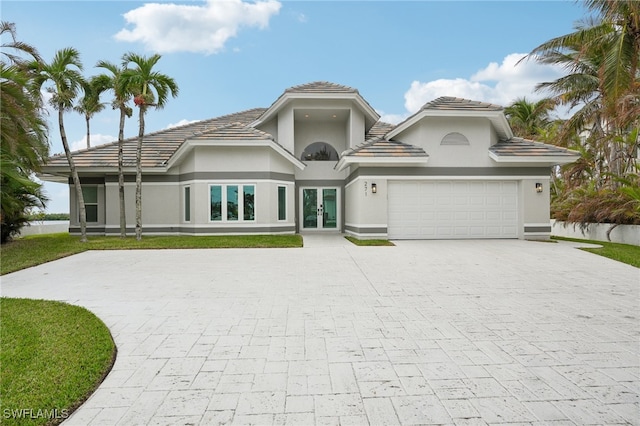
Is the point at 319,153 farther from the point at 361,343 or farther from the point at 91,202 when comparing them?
the point at 361,343

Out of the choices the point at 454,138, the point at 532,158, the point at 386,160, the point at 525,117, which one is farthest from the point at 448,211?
the point at 525,117

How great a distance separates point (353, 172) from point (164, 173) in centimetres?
917

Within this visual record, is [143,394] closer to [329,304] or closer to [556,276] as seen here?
[329,304]

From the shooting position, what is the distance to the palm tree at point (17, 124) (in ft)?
30.7

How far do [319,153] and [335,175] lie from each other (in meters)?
1.53

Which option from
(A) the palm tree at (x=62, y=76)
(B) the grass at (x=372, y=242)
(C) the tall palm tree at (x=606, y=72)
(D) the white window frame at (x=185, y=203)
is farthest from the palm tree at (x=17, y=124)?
(C) the tall palm tree at (x=606, y=72)

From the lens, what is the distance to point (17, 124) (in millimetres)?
10016

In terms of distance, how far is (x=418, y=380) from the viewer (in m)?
3.45

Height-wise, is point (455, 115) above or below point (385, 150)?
above

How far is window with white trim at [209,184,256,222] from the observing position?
55.2ft

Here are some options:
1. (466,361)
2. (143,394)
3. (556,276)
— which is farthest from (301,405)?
(556,276)

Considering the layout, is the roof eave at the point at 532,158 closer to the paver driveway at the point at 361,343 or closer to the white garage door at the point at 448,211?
Answer: the white garage door at the point at 448,211

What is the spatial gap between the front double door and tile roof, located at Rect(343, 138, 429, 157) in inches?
178

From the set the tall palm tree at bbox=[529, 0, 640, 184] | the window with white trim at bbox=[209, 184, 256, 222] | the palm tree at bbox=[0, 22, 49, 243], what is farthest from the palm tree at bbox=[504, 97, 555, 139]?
the palm tree at bbox=[0, 22, 49, 243]
